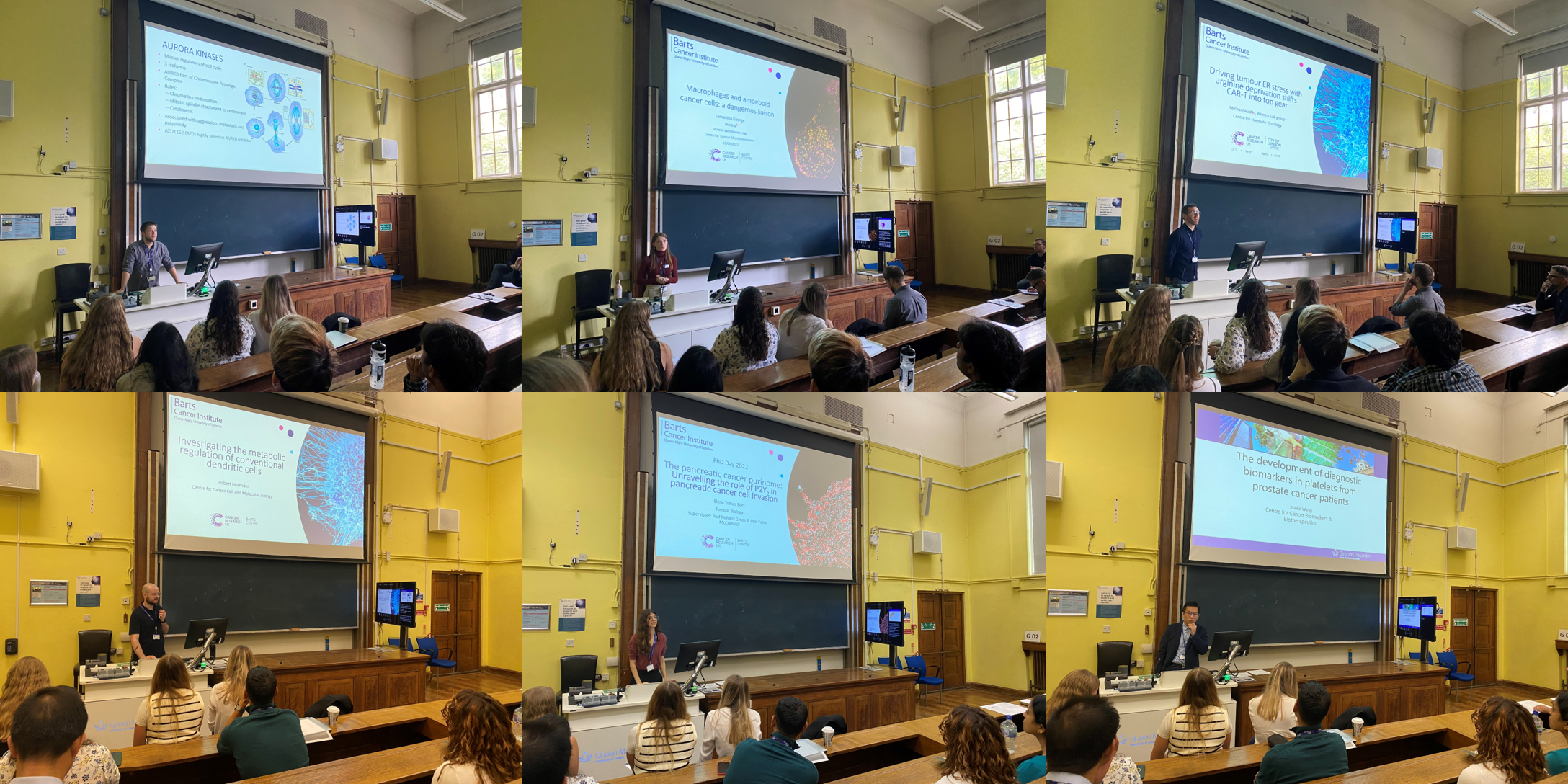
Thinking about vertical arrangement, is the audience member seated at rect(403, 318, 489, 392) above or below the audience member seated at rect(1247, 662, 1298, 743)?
above

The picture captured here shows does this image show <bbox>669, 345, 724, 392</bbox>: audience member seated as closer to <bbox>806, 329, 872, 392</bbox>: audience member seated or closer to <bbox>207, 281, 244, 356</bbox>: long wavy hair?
<bbox>806, 329, 872, 392</bbox>: audience member seated

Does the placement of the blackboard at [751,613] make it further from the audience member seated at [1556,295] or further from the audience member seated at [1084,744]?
the audience member seated at [1556,295]

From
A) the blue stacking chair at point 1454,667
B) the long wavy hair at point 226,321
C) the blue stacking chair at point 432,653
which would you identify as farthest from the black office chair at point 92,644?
the blue stacking chair at point 1454,667

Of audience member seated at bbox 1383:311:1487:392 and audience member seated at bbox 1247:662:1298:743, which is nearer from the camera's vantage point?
audience member seated at bbox 1383:311:1487:392

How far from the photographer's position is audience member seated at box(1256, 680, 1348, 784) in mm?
4383

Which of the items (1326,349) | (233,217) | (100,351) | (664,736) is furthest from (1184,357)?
(100,351)

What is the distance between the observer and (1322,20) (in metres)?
4.62

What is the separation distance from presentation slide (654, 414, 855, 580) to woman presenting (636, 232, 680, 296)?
5.61 feet

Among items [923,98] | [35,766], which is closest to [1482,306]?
[923,98]

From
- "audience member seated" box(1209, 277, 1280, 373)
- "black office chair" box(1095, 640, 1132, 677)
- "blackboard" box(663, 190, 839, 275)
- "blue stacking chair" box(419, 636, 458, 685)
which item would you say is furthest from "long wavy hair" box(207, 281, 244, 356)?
"black office chair" box(1095, 640, 1132, 677)

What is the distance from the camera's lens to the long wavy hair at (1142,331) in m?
4.10

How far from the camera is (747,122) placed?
4082 mm

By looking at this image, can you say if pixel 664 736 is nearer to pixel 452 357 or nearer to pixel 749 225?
pixel 452 357

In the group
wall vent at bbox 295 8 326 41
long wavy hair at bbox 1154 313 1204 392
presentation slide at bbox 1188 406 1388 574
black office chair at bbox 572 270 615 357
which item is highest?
wall vent at bbox 295 8 326 41
